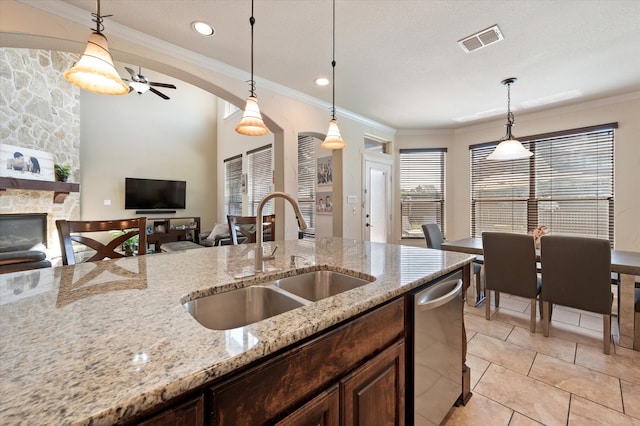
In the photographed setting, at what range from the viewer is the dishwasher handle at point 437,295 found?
116cm

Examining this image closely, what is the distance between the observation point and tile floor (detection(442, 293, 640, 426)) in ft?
5.20

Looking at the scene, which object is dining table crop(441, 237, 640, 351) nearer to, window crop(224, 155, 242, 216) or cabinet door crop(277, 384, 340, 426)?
cabinet door crop(277, 384, 340, 426)

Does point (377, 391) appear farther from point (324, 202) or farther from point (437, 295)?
point (324, 202)

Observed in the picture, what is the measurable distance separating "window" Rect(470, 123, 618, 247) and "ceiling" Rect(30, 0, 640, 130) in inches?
26.8

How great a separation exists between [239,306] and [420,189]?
16.5 feet

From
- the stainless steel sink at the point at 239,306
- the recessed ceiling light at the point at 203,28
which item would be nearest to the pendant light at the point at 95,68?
the recessed ceiling light at the point at 203,28

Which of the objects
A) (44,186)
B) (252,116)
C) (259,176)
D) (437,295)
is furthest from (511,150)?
(44,186)

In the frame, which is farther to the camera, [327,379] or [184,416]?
[327,379]

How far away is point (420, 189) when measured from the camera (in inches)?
215

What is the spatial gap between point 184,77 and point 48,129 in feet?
14.6

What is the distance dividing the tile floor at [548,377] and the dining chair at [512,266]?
1.00ft

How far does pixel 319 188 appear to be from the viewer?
4.77m

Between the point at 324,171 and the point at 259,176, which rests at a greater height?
the point at 259,176

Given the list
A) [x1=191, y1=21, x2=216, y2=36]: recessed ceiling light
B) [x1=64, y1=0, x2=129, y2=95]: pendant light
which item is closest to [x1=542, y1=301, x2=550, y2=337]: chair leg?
[x1=64, y1=0, x2=129, y2=95]: pendant light
